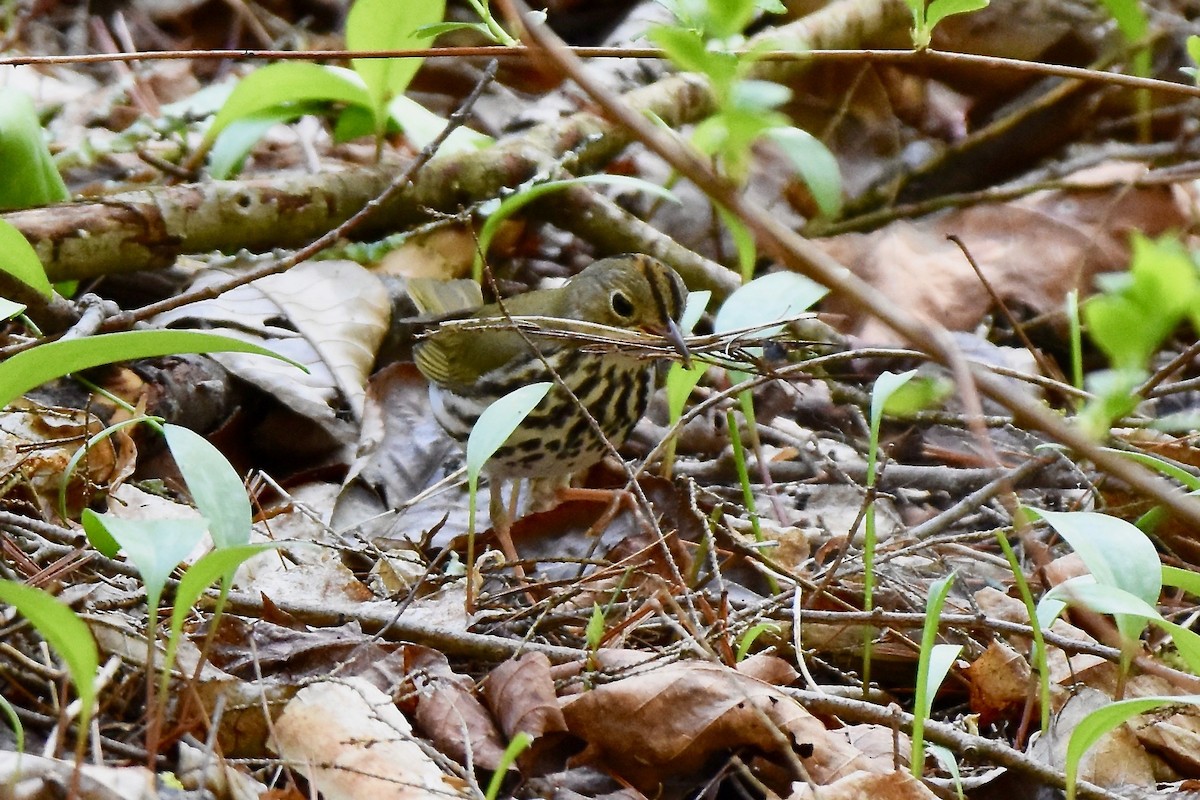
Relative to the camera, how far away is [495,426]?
6.33 feet

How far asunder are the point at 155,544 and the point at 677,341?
4.30 feet

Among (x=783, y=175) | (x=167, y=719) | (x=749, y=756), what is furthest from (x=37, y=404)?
(x=783, y=175)

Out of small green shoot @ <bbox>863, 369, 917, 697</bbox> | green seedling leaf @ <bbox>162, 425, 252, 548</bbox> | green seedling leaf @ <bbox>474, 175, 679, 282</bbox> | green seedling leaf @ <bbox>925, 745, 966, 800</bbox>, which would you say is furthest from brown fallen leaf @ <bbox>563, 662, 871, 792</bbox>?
green seedling leaf @ <bbox>474, 175, 679, 282</bbox>

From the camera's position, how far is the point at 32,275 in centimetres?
204

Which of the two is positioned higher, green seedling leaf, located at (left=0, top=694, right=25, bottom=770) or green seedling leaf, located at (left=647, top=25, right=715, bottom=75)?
green seedling leaf, located at (left=647, top=25, right=715, bottom=75)

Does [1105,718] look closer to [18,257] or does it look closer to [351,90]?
[18,257]

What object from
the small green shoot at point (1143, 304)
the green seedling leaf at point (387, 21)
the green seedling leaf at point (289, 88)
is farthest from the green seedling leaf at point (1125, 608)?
the green seedling leaf at point (289, 88)

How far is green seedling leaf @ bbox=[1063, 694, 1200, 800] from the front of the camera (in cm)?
147

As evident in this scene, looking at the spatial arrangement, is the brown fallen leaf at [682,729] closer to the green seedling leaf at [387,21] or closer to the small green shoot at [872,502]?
the small green shoot at [872,502]

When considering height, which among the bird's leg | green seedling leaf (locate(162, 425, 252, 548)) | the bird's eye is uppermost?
green seedling leaf (locate(162, 425, 252, 548))

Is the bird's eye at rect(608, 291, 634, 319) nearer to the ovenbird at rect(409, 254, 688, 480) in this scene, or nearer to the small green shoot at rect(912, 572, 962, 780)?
the ovenbird at rect(409, 254, 688, 480)

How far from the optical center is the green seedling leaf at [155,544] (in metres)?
1.32

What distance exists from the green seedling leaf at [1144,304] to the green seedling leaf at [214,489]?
108 cm

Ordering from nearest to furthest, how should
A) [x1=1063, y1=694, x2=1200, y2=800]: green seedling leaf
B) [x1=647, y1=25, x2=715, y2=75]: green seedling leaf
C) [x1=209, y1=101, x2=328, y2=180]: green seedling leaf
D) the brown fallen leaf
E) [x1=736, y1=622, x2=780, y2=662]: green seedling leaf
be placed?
[x1=647, y1=25, x2=715, y2=75]: green seedling leaf → [x1=1063, y1=694, x2=1200, y2=800]: green seedling leaf → the brown fallen leaf → [x1=736, y1=622, x2=780, y2=662]: green seedling leaf → [x1=209, y1=101, x2=328, y2=180]: green seedling leaf
